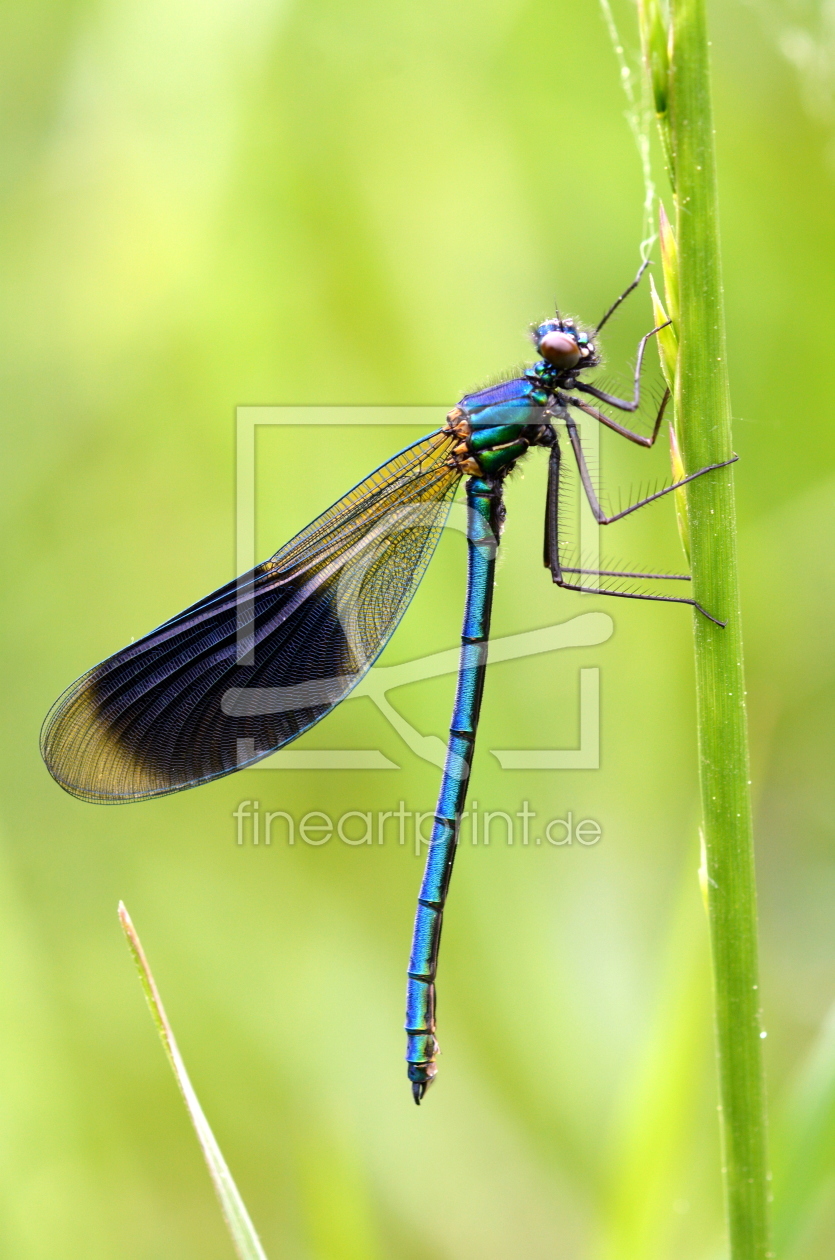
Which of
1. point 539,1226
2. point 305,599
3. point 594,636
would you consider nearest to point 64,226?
point 305,599

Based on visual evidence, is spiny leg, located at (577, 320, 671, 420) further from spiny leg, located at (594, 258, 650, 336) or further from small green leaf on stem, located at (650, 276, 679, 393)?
small green leaf on stem, located at (650, 276, 679, 393)

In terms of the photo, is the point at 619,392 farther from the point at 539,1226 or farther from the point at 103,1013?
the point at 103,1013

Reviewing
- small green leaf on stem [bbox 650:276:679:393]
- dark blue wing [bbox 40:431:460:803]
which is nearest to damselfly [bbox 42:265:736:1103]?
dark blue wing [bbox 40:431:460:803]

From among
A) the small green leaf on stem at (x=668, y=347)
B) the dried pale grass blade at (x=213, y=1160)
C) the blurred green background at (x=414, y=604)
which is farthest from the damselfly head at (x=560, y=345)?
the dried pale grass blade at (x=213, y=1160)

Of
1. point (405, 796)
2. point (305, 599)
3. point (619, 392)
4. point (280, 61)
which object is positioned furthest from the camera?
point (280, 61)

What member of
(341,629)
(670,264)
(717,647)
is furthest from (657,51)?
(341,629)

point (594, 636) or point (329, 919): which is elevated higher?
point (594, 636)

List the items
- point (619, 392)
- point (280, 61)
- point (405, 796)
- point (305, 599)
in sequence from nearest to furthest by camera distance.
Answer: point (619, 392)
point (305, 599)
point (405, 796)
point (280, 61)

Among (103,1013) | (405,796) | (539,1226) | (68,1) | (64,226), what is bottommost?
(539,1226)
